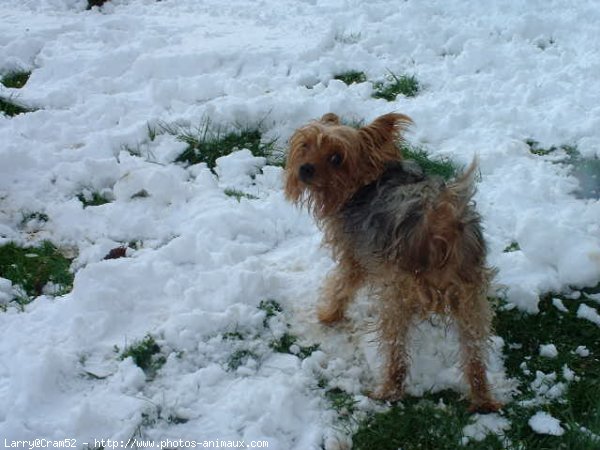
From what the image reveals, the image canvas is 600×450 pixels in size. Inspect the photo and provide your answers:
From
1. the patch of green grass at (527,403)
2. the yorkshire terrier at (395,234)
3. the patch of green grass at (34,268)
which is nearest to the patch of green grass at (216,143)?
the patch of green grass at (34,268)

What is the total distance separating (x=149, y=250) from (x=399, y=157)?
193 centimetres

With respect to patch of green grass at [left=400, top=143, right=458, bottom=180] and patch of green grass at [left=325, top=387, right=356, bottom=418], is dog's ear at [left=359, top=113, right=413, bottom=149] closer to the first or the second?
patch of green grass at [left=325, top=387, right=356, bottom=418]

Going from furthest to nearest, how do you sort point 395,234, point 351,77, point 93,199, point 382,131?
point 351,77 < point 93,199 < point 382,131 < point 395,234

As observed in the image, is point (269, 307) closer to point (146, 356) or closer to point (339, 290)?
point (339, 290)

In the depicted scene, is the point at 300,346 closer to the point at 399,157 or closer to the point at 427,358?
the point at 427,358

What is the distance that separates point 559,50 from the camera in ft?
21.3

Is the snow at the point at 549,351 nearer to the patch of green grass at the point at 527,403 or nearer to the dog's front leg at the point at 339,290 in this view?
the patch of green grass at the point at 527,403

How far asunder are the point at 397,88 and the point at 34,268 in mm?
3861

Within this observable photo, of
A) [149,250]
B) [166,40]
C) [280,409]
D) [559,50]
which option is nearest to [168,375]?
[280,409]

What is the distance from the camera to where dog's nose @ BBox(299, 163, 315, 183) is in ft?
11.2

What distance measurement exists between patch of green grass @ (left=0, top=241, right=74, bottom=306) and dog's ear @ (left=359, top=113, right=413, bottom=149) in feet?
7.35

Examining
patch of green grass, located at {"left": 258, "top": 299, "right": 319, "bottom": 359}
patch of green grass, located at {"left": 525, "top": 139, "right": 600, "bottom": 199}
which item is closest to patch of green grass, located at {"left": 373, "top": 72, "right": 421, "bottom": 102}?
patch of green grass, located at {"left": 525, "top": 139, "right": 600, "bottom": 199}

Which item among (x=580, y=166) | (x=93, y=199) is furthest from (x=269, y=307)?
(x=580, y=166)

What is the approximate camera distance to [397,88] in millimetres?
6203
